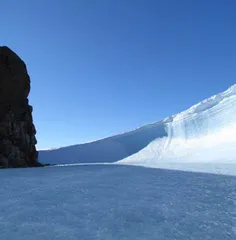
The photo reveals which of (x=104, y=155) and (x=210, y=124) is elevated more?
(x=210, y=124)

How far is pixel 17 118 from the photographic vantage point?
28.7m

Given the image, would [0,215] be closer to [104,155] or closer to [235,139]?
[235,139]

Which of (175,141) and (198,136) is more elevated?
(198,136)

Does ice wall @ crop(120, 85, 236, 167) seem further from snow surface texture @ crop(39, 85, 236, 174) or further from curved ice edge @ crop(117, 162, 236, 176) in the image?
curved ice edge @ crop(117, 162, 236, 176)

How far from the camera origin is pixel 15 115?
28688mm

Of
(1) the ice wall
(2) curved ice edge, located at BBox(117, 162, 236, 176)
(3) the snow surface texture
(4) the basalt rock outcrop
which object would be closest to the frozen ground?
(2) curved ice edge, located at BBox(117, 162, 236, 176)

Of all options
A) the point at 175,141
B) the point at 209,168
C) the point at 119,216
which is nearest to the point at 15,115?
the point at 209,168

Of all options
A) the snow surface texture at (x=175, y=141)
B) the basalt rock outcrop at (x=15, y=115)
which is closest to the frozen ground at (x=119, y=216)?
the basalt rock outcrop at (x=15, y=115)

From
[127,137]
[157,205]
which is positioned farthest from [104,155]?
[157,205]

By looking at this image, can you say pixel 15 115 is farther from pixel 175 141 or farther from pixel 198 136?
pixel 198 136

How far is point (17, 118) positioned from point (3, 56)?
7.90 m

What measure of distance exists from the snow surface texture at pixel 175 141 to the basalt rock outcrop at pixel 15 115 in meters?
12.4

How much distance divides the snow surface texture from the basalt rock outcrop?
1237 cm

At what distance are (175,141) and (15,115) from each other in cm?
2335
